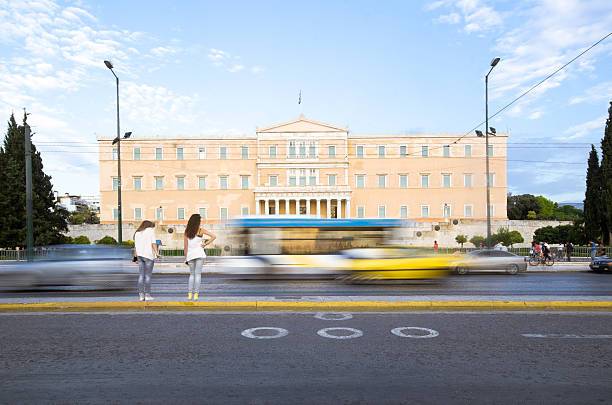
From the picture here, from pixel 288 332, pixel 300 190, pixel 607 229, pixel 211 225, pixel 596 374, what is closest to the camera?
pixel 596 374

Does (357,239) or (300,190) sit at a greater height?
(300,190)

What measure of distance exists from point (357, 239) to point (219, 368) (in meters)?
10.2

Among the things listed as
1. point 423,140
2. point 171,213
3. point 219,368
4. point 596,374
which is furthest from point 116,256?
point 423,140

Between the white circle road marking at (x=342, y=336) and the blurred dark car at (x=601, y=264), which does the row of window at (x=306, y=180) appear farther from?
the white circle road marking at (x=342, y=336)

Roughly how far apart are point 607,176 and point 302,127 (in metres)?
36.1

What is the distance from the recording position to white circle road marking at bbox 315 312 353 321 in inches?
278

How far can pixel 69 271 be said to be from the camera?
36.0ft

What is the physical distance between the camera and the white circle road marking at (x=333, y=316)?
7.07m

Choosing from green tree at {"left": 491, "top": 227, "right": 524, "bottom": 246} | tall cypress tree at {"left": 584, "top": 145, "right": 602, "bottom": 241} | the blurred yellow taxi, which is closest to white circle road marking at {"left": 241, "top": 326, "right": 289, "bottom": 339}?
the blurred yellow taxi

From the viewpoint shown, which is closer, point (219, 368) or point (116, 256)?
point (219, 368)

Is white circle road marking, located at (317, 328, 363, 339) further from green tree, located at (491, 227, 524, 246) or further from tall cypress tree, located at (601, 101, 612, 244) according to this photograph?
green tree, located at (491, 227, 524, 246)

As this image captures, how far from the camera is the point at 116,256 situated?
11766mm

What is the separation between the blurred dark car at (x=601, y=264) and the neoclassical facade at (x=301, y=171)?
4015 cm

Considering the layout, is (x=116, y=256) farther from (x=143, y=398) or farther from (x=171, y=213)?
(x=171, y=213)
